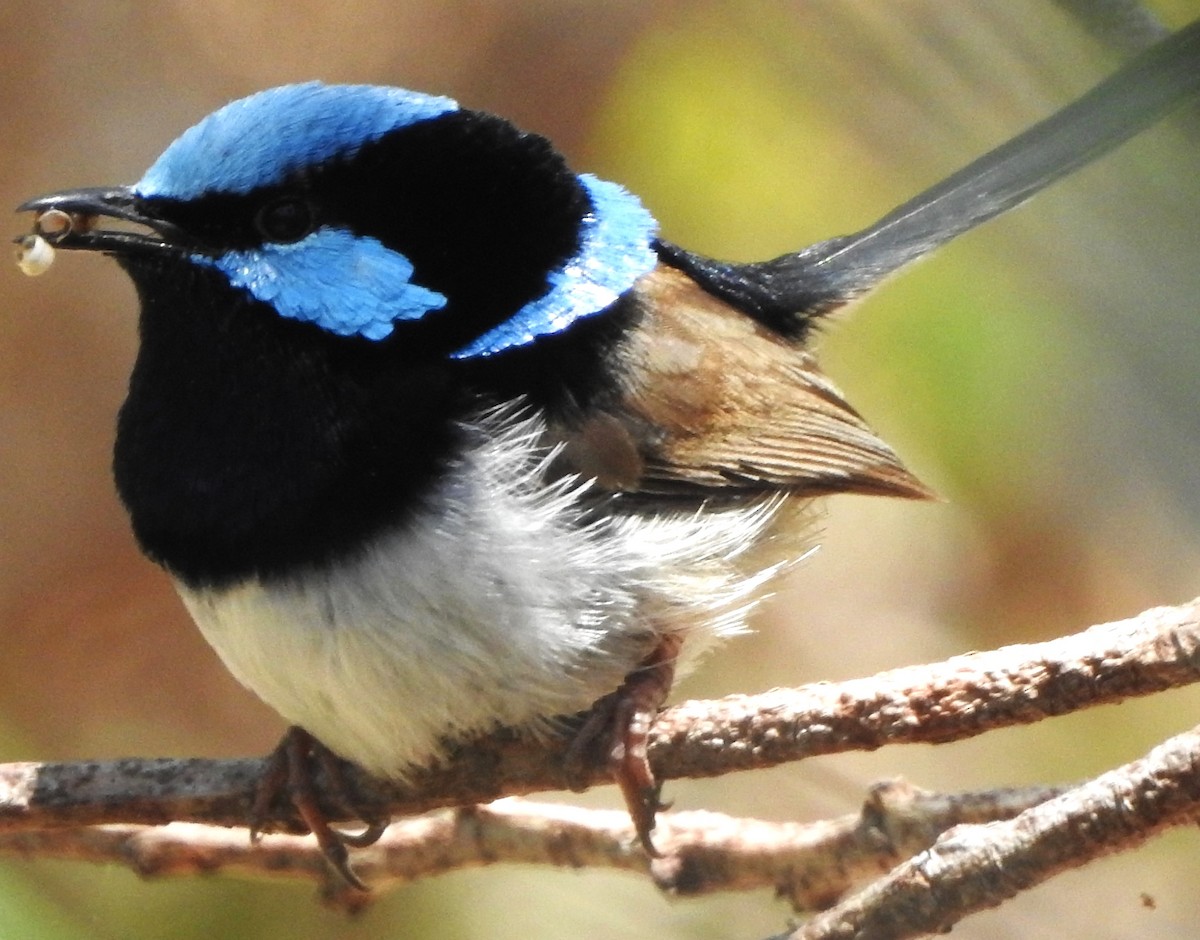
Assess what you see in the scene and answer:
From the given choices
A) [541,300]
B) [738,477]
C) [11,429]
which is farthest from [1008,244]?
[11,429]

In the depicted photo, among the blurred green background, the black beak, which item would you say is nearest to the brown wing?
the blurred green background

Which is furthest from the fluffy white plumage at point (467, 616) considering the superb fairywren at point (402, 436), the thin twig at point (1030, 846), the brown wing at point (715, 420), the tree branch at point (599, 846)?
the thin twig at point (1030, 846)

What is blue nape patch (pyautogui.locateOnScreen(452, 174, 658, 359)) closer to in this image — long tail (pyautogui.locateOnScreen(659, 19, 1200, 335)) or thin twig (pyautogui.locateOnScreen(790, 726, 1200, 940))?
long tail (pyautogui.locateOnScreen(659, 19, 1200, 335))

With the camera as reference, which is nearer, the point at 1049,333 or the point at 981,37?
the point at 981,37

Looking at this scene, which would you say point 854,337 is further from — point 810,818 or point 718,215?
point 810,818

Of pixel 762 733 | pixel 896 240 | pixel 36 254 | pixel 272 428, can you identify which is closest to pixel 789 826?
pixel 762 733

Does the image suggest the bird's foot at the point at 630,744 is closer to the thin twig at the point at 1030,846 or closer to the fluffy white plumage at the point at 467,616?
the fluffy white plumage at the point at 467,616
